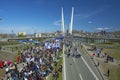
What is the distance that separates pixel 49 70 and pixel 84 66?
32.5 feet

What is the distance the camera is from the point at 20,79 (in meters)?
26.2

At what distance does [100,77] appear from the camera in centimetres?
3200

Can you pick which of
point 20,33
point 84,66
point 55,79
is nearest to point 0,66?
point 55,79

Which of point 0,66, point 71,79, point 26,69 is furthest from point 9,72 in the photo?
point 71,79

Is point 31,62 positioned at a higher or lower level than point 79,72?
higher

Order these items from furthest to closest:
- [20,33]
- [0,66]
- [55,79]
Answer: [20,33]
[0,66]
[55,79]

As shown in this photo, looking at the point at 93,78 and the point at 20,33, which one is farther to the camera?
the point at 20,33

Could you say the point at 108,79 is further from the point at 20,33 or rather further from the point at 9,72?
the point at 20,33

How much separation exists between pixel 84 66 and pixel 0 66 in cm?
1569

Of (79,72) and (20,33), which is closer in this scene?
(79,72)

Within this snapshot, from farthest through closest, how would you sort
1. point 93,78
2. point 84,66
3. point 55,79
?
point 84,66 → point 93,78 → point 55,79

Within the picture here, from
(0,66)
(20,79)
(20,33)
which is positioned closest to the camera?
(20,79)

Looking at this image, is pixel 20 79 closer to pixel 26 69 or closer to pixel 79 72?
pixel 26 69

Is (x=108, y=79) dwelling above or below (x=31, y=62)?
below
